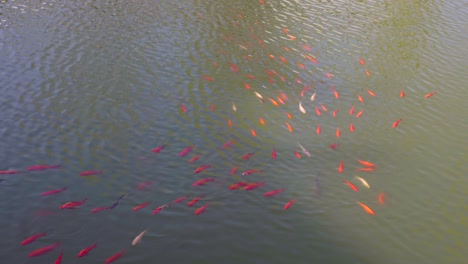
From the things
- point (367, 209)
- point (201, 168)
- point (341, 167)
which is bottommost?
point (367, 209)

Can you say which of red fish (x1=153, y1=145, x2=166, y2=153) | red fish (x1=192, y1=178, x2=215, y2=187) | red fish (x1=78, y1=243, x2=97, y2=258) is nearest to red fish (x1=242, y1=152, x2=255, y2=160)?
red fish (x1=192, y1=178, x2=215, y2=187)

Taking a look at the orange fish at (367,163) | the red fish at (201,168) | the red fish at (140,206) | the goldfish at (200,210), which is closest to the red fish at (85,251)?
the red fish at (140,206)

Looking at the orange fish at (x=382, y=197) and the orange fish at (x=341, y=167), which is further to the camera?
the orange fish at (x=341, y=167)

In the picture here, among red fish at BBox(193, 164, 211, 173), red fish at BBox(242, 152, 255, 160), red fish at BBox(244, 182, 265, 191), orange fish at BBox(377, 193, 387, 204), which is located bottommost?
orange fish at BBox(377, 193, 387, 204)

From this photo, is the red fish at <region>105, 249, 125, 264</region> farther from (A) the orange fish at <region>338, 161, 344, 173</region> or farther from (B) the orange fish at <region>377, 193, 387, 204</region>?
(B) the orange fish at <region>377, 193, 387, 204</region>

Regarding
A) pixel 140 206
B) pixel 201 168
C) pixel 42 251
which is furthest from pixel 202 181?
pixel 42 251

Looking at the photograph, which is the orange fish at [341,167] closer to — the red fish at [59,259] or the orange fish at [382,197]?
the orange fish at [382,197]

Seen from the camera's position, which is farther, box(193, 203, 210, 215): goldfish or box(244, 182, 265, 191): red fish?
box(244, 182, 265, 191): red fish

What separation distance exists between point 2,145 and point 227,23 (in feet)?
29.7

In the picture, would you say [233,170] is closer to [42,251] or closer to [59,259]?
[59,259]

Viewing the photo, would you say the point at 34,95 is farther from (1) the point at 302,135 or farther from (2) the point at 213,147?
(1) the point at 302,135

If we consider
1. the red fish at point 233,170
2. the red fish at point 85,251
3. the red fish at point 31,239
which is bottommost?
the red fish at point 85,251

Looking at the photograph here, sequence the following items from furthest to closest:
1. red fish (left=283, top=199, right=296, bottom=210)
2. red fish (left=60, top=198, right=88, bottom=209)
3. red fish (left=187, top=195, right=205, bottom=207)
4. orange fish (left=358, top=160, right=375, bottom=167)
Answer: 1. orange fish (left=358, top=160, right=375, bottom=167)
2. red fish (left=283, top=199, right=296, bottom=210)
3. red fish (left=187, top=195, right=205, bottom=207)
4. red fish (left=60, top=198, right=88, bottom=209)

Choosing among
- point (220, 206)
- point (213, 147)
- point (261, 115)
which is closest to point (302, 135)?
point (261, 115)
